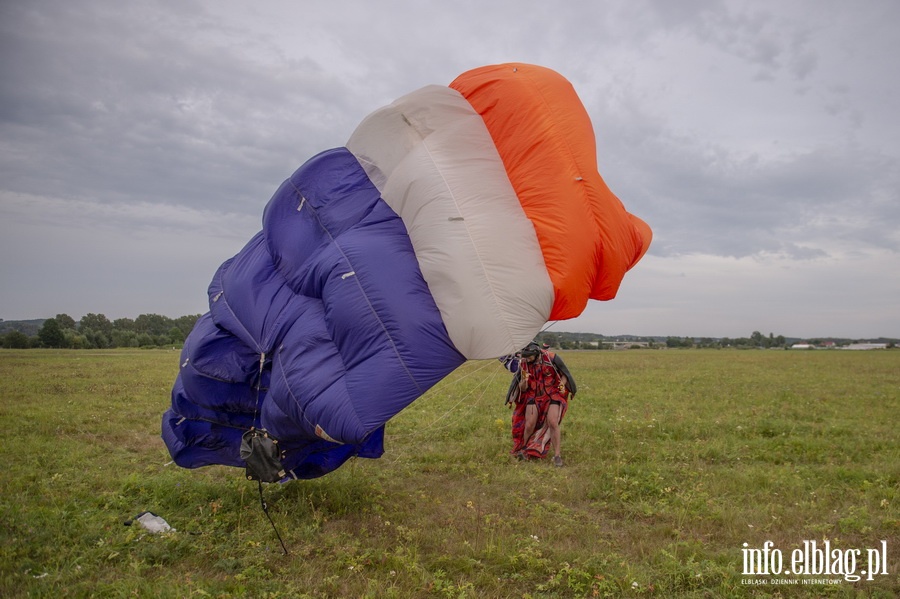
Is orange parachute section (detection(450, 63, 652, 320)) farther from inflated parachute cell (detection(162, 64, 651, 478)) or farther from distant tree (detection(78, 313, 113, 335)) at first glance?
distant tree (detection(78, 313, 113, 335))

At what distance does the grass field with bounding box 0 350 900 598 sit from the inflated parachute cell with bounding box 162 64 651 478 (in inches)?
42.5

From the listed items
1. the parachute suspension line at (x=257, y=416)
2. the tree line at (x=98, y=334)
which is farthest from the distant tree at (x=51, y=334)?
the parachute suspension line at (x=257, y=416)

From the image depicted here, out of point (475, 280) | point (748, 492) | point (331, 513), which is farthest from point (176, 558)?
point (748, 492)

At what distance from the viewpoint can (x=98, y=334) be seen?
60.9 m

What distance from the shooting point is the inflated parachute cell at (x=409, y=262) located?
17.2ft

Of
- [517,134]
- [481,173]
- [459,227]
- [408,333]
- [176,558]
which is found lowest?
[176,558]

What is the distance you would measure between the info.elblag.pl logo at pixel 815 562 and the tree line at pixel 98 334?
154 ft

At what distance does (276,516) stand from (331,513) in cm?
58

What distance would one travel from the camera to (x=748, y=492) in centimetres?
774

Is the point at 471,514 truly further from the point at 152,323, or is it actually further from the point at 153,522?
the point at 152,323

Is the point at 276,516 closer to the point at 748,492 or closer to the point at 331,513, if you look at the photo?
the point at 331,513

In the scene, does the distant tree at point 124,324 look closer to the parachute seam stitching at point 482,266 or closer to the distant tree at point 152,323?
the distant tree at point 152,323

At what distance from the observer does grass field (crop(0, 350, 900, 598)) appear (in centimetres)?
510

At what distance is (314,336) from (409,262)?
109 centimetres
